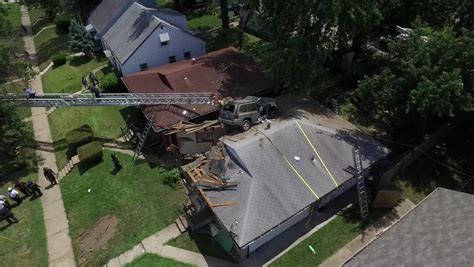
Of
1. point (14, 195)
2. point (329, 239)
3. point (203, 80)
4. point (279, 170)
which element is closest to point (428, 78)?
point (279, 170)

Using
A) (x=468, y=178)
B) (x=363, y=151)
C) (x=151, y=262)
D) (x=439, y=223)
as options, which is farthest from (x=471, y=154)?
(x=151, y=262)

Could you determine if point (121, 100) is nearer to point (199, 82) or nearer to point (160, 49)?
point (199, 82)

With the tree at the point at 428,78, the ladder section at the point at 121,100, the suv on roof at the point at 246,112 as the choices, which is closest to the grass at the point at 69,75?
the ladder section at the point at 121,100

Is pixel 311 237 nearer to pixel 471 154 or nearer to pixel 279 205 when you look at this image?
pixel 279 205

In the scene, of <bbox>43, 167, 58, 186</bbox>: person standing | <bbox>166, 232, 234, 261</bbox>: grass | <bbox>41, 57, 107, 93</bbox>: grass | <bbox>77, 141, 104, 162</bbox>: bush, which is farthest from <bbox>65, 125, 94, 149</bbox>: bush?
<bbox>166, 232, 234, 261</bbox>: grass

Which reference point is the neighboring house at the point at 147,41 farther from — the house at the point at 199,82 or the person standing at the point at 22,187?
the person standing at the point at 22,187

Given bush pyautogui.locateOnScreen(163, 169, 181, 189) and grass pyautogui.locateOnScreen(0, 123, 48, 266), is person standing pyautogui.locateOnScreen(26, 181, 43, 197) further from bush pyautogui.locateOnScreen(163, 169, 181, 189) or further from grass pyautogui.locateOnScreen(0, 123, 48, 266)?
bush pyautogui.locateOnScreen(163, 169, 181, 189)
